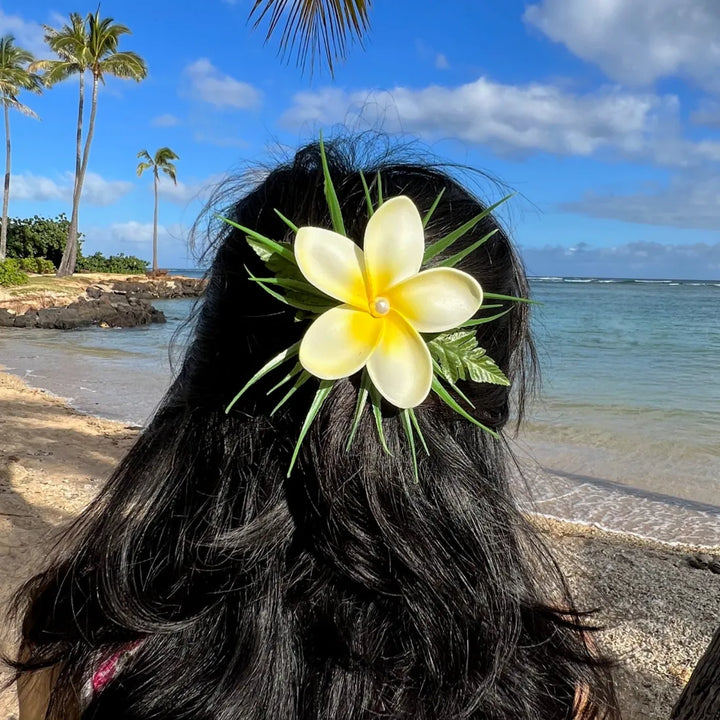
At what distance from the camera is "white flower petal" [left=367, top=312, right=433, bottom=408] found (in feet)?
2.55

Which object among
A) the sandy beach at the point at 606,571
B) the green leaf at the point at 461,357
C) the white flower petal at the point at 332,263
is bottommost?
the sandy beach at the point at 606,571

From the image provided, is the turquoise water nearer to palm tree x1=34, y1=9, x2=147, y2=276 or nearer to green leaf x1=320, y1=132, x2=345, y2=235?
green leaf x1=320, y1=132, x2=345, y2=235

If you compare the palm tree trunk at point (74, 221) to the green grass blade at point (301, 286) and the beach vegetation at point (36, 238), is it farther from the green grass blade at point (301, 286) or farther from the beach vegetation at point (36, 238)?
the green grass blade at point (301, 286)

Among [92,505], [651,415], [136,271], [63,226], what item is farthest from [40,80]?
[92,505]

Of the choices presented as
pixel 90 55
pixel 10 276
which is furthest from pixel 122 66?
pixel 10 276

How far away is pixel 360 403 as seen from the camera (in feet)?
2.59

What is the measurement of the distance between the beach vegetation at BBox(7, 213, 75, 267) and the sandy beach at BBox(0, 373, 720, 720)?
31837mm

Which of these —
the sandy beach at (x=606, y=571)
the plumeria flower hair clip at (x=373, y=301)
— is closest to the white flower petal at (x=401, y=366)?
the plumeria flower hair clip at (x=373, y=301)

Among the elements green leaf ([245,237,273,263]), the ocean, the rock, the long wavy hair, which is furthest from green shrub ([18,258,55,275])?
green leaf ([245,237,273,263])

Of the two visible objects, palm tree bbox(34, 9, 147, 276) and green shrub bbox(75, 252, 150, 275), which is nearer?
palm tree bbox(34, 9, 147, 276)

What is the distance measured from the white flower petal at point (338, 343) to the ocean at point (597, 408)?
0.24 meters

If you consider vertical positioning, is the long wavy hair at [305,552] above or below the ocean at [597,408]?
above

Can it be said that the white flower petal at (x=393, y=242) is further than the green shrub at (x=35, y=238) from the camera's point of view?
No

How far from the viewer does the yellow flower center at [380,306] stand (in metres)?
0.79
